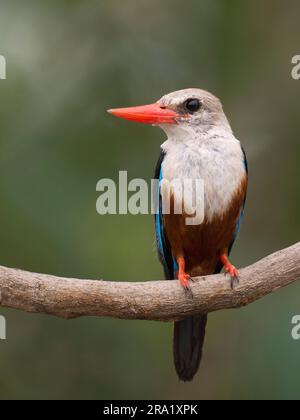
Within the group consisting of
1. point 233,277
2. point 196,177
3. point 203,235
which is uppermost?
point 196,177

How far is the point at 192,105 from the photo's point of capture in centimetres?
518

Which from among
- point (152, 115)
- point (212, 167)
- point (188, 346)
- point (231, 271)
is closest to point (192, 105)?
point (152, 115)

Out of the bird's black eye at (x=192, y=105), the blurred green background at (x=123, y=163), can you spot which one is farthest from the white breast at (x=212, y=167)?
the blurred green background at (x=123, y=163)

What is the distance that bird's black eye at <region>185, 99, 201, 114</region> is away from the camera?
5176 mm

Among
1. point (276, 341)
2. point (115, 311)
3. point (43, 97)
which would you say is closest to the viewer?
point (115, 311)

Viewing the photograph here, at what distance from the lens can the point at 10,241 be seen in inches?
213

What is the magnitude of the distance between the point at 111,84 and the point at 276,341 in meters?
2.10

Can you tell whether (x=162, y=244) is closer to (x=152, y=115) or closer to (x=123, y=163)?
(x=123, y=163)

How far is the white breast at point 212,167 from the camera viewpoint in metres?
5.01

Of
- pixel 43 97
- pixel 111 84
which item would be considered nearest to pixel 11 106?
pixel 43 97

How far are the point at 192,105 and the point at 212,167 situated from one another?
432mm

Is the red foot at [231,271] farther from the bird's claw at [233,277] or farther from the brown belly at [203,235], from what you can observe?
the brown belly at [203,235]

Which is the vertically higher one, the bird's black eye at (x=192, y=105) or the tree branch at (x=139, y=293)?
the bird's black eye at (x=192, y=105)
